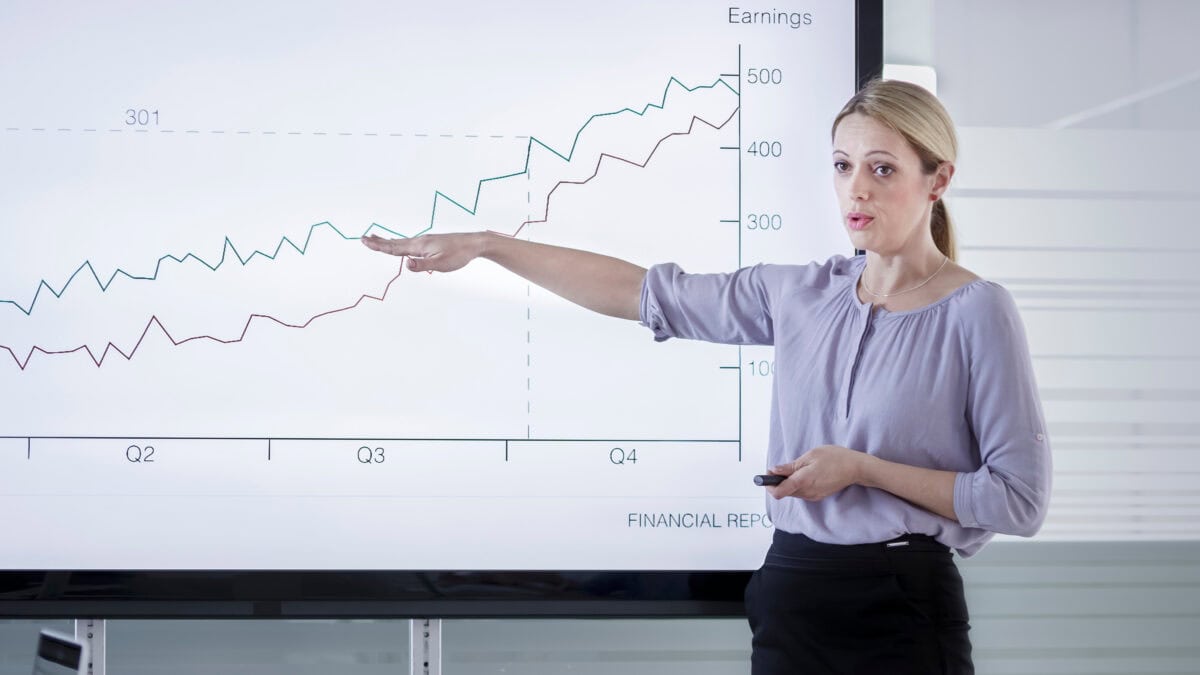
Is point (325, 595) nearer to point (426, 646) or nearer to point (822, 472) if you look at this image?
point (426, 646)

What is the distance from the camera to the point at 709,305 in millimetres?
1513

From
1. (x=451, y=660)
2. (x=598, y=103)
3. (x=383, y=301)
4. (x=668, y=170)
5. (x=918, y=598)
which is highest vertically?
(x=598, y=103)

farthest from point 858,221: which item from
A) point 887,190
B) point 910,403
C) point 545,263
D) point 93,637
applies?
point 93,637

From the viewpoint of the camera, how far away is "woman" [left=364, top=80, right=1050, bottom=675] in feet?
4.10

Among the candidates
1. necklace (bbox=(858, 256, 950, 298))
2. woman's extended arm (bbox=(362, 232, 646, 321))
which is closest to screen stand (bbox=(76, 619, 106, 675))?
woman's extended arm (bbox=(362, 232, 646, 321))

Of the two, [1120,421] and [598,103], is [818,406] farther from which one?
[1120,421]

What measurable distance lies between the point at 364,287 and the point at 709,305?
56 cm

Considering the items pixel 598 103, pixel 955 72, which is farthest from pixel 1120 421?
pixel 598 103

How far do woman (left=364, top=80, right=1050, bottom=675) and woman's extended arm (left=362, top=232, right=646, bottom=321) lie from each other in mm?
252

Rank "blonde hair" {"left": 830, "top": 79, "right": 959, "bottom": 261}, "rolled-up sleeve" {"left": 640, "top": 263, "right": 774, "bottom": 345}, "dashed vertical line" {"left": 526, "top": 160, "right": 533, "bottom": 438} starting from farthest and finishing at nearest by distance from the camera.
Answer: "dashed vertical line" {"left": 526, "top": 160, "right": 533, "bottom": 438} → "rolled-up sleeve" {"left": 640, "top": 263, "right": 774, "bottom": 345} → "blonde hair" {"left": 830, "top": 79, "right": 959, "bottom": 261}

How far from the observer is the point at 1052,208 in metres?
1.92

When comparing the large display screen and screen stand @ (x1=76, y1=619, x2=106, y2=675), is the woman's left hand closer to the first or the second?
the large display screen

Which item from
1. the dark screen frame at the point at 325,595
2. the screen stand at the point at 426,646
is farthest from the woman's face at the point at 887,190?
the screen stand at the point at 426,646

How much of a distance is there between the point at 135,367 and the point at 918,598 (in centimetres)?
124
